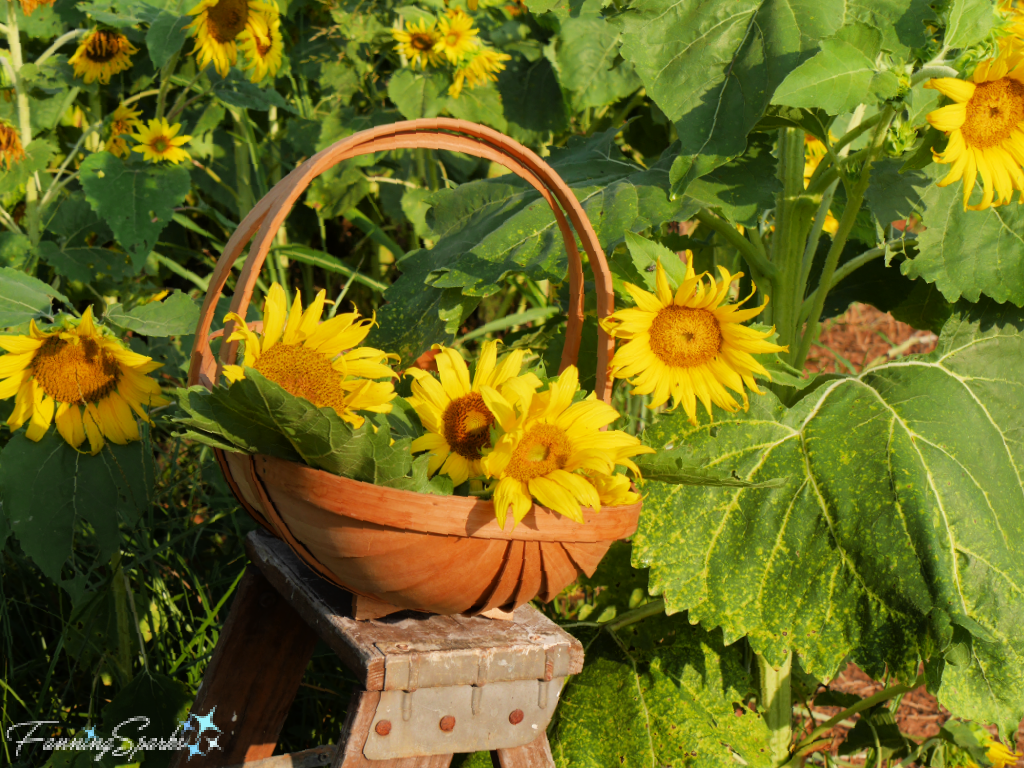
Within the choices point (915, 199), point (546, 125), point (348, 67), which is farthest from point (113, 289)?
point (915, 199)

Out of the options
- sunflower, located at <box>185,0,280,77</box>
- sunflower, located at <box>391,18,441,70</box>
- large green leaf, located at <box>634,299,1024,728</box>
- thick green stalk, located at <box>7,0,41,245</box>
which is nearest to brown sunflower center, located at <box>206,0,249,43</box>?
sunflower, located at <box>185,0,280,77</box>

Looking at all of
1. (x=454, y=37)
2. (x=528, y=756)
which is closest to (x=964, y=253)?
(x=528, y=756)

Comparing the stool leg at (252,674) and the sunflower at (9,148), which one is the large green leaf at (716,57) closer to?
the stool leg at (252,674)

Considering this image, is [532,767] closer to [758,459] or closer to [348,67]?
[758,459]

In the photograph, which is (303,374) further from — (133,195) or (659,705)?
(133,195)

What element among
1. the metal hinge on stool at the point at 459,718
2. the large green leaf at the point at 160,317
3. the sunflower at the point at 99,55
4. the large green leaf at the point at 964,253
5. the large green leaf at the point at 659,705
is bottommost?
the large green leaf at the point at 659,705

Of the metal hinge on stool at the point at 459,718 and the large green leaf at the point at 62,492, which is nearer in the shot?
the metal hinge on stool at the point at 459,718

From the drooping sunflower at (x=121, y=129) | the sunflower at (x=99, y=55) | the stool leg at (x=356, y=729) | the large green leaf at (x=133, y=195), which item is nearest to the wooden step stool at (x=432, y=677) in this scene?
the stool leg at (x=356, y=729)

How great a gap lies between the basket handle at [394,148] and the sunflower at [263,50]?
987 millimetres

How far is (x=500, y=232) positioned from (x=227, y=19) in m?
0.92

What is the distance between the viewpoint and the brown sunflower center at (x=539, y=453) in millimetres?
866

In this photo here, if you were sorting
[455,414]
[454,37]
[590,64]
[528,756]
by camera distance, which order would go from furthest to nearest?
[454,37] < [590,64] < [528,756] < [455,414]

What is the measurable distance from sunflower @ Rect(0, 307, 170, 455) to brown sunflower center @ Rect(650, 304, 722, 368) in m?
0.65

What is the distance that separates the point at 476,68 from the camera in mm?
2354
